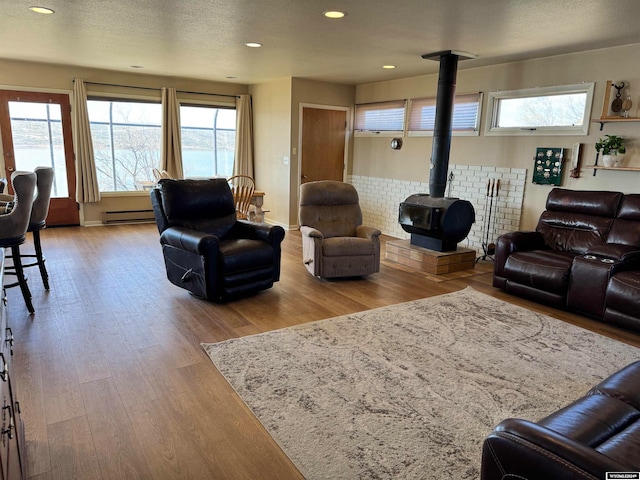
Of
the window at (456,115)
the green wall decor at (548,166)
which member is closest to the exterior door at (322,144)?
the window at (456,115)

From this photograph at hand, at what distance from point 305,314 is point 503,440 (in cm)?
250

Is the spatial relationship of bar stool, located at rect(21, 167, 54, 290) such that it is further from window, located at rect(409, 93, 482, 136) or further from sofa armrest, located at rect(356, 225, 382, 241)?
window, located at rect(409, 93, 482, 136)

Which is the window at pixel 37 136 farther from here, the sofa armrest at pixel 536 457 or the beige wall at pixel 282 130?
the sofa armrest at pixel 536 457

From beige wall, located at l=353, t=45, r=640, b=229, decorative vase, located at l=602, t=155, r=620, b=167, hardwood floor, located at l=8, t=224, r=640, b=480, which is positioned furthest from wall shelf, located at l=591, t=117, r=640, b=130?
hardwood floor, located at l=8, t=224, r=640, b=480

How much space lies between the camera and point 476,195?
5820 mm

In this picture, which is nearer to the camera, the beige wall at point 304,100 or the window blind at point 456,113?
the window blind at point 456,113

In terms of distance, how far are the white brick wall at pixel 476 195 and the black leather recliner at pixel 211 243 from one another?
9.84 feet

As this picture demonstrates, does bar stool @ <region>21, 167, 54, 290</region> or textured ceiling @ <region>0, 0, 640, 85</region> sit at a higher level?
textured ceiling @ <region>0, 0, 640, 85</region>

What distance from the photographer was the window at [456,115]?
18.9ft

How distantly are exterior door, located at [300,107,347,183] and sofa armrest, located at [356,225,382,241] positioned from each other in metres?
2.72

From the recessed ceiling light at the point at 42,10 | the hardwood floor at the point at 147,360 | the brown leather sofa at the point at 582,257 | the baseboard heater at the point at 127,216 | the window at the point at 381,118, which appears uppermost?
the recessed ceiling light at the point at 42,10

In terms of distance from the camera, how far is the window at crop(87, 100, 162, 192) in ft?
23.3

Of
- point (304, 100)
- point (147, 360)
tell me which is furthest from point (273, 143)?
point (147, 360)

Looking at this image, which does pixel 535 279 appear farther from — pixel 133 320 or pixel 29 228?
pixel 29 228
